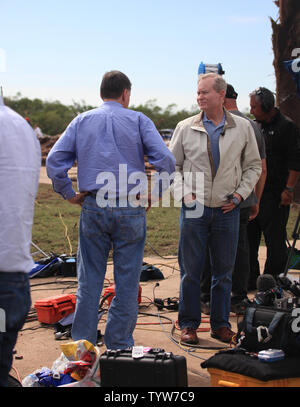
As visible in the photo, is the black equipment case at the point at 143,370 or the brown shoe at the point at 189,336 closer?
the black equipment case at the point at 143,370

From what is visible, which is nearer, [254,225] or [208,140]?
[208,140]

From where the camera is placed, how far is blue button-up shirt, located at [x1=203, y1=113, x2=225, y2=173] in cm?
456

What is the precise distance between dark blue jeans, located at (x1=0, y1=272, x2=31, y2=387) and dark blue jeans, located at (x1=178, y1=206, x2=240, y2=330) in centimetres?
238

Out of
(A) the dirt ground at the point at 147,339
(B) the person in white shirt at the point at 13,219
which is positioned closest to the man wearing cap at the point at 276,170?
(A) the dirt ground at the point at 147,339

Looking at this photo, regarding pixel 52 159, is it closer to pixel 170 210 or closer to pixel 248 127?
pixel 248 127

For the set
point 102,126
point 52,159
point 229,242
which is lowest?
point 229,242

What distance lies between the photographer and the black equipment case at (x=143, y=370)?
3.16 m

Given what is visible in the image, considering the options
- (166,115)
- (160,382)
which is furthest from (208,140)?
(166,115)

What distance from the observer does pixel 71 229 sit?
11086 mm

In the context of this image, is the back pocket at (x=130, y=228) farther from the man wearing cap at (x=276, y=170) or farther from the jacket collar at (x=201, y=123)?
the man wearing cap at (x=276, y=170)

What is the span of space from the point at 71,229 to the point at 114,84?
291 inches

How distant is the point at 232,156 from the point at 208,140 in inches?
9.6

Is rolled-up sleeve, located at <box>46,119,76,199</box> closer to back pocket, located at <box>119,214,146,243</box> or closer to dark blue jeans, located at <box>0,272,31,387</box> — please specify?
back pocket, located at <box>119,214,146,243</box>
